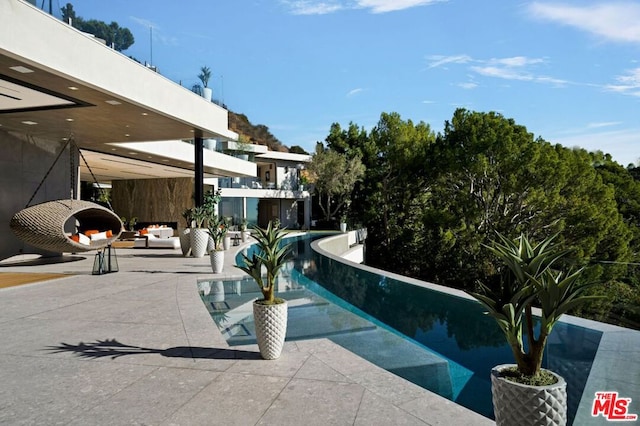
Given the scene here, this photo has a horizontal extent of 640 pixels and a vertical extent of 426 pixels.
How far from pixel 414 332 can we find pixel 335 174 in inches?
1127

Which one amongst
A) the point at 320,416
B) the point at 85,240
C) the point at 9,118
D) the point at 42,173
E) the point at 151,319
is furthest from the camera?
the point at 42,173

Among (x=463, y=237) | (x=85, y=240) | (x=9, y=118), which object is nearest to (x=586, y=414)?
(x=85, y=240)

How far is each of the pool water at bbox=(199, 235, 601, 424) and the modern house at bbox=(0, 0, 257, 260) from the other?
459cm

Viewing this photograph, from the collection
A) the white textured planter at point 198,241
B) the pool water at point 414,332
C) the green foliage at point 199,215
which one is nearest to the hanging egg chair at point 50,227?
the white textured planter at point 198,241

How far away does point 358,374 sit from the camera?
4.01m

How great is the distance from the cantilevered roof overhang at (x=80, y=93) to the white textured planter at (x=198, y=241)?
10.0 feet

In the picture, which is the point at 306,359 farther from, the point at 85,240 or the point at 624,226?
the point at 624,226

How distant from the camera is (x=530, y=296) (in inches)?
98.1

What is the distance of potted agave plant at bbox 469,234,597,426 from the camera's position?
2.36 meters

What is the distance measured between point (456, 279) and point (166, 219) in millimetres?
18062

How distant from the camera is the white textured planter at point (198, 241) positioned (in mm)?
14117

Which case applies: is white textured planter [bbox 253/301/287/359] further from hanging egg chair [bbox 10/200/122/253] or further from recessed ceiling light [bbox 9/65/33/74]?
hanging egg chair [bbox 10/200/122/253]

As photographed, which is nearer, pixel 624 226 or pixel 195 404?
pixel 195 404

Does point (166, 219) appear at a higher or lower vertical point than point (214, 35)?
lower
